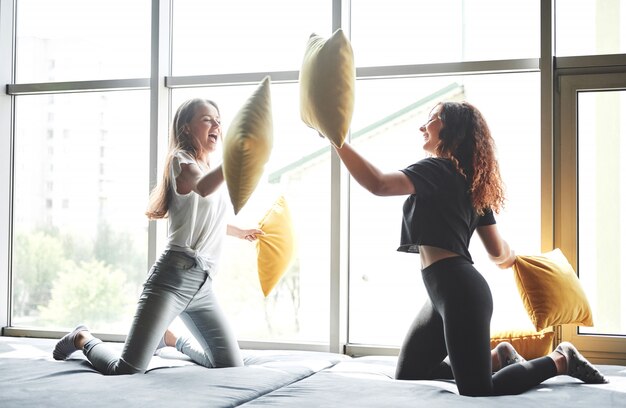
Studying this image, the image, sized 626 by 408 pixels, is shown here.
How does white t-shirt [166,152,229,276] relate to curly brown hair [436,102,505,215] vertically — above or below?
below

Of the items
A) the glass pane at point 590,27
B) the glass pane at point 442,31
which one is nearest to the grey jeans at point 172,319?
the glass pane at point 442,31

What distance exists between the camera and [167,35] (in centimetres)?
363

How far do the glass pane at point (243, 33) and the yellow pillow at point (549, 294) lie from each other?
1541 mm

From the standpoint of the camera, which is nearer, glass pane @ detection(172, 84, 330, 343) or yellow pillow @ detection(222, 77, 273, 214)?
yellow pillow @ detection(222, 77, 273, 214)

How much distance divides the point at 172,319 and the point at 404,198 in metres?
1.27

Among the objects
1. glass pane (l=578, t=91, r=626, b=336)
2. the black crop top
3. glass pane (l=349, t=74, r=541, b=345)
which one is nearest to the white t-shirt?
the black crop top

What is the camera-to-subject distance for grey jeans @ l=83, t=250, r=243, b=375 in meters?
2.51

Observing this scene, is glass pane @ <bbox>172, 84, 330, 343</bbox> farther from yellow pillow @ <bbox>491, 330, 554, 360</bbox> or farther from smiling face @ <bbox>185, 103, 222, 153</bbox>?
yellow pillow @ <bbox>491, 330, 554, 360</bbox>

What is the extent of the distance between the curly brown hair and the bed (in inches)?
26.1

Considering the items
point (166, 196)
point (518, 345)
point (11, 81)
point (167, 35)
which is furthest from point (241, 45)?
point (518, 345)

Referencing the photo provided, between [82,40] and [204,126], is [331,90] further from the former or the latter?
[82,40]

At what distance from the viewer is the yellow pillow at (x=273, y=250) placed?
288 centimetres

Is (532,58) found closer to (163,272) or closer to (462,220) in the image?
(462,220)

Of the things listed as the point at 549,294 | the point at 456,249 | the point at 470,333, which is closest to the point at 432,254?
the point at 456,249
